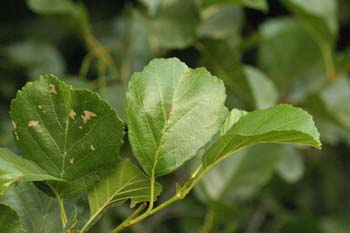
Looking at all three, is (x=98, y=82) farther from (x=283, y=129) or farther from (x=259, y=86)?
(x=283, y=129)

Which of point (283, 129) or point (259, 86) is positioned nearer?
point (283, 129)

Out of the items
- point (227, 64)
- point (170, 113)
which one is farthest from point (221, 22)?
point (170, 113)

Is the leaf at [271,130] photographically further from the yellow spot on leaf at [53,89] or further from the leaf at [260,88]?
the leaf at [260,88]

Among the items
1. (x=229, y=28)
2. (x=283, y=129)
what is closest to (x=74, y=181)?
(x=283, y=129)

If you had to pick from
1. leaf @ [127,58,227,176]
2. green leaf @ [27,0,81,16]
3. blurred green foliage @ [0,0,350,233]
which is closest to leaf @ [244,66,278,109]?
blurred green foliage @ [0,0,350,233]

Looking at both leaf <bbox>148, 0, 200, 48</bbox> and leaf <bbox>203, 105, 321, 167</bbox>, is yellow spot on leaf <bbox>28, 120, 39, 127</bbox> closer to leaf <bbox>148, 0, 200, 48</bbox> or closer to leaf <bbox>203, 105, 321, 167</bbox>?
leaf <bbox>203, 105, 321, 167</bbox>
